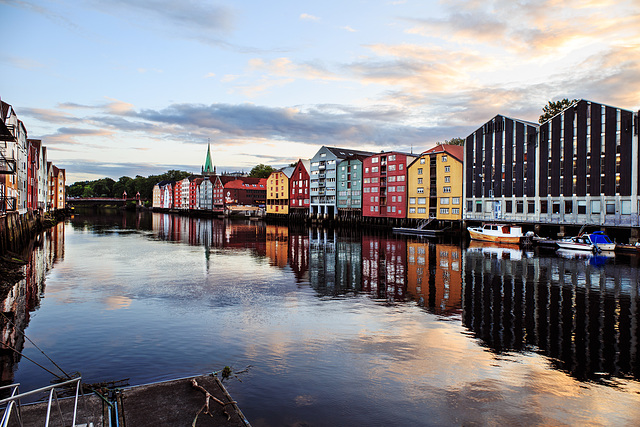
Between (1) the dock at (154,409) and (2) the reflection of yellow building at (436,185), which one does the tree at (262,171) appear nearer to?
(2) the reflection of yellow building at (436,185)

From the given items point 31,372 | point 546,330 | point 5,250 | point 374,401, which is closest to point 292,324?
point 374,401

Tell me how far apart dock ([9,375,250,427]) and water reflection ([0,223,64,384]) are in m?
1.96

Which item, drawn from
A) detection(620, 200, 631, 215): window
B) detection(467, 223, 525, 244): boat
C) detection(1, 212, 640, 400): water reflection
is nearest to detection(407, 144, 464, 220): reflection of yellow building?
detection(467, 223, 525, 244): boat

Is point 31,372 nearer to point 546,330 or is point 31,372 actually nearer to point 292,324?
point 292,324

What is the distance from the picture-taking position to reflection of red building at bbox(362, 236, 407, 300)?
83.8 ft

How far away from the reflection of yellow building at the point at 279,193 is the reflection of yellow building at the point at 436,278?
78.0 meters

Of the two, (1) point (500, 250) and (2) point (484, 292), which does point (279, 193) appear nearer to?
(1) point (500, 250)

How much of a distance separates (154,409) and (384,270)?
26.2 m

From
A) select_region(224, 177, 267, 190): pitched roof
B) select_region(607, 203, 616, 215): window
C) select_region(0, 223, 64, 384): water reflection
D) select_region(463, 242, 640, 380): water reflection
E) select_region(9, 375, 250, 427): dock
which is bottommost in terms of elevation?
select_region(463, 242, 640, 380): water reflection

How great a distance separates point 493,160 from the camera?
6750 cm

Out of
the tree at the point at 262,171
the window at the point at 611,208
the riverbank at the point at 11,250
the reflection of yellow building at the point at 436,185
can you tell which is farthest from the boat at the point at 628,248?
the tree at the point at 262,171

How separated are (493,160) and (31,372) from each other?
6757 cm

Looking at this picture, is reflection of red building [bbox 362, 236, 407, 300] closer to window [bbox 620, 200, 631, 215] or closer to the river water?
the river water

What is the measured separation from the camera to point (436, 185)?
7762 centimetres
